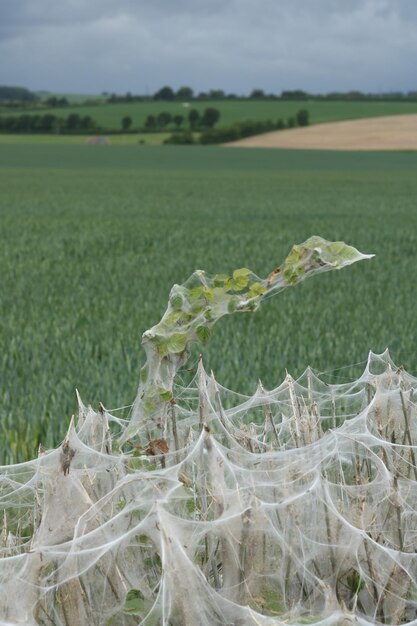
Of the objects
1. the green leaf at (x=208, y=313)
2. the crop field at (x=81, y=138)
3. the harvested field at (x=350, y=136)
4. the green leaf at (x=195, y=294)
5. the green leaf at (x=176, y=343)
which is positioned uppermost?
the green leaf at (x=195, y=294)

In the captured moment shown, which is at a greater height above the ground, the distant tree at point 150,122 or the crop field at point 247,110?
the crop field at point 247,110

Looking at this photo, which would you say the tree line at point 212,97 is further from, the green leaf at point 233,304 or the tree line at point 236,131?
the green leaf at point 233,304

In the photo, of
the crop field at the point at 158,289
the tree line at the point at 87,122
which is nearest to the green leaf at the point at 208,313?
the crop field at the point at 158,289

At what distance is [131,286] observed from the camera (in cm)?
1047

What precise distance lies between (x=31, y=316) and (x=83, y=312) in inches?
17.7

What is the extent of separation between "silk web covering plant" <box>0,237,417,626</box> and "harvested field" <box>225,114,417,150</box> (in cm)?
7232

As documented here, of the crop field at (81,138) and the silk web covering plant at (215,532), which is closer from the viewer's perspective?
the silk web covering plant at (215,532)

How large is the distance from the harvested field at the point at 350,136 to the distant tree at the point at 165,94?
140ft

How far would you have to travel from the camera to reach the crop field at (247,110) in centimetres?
9622

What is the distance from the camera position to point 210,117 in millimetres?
99625

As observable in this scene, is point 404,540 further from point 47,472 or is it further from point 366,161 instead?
point 366,161

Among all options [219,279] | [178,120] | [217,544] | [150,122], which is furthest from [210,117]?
[217,544]

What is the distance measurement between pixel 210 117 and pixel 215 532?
9991cm

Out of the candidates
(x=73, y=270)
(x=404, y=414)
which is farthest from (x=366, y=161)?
(x=404, y=414)
